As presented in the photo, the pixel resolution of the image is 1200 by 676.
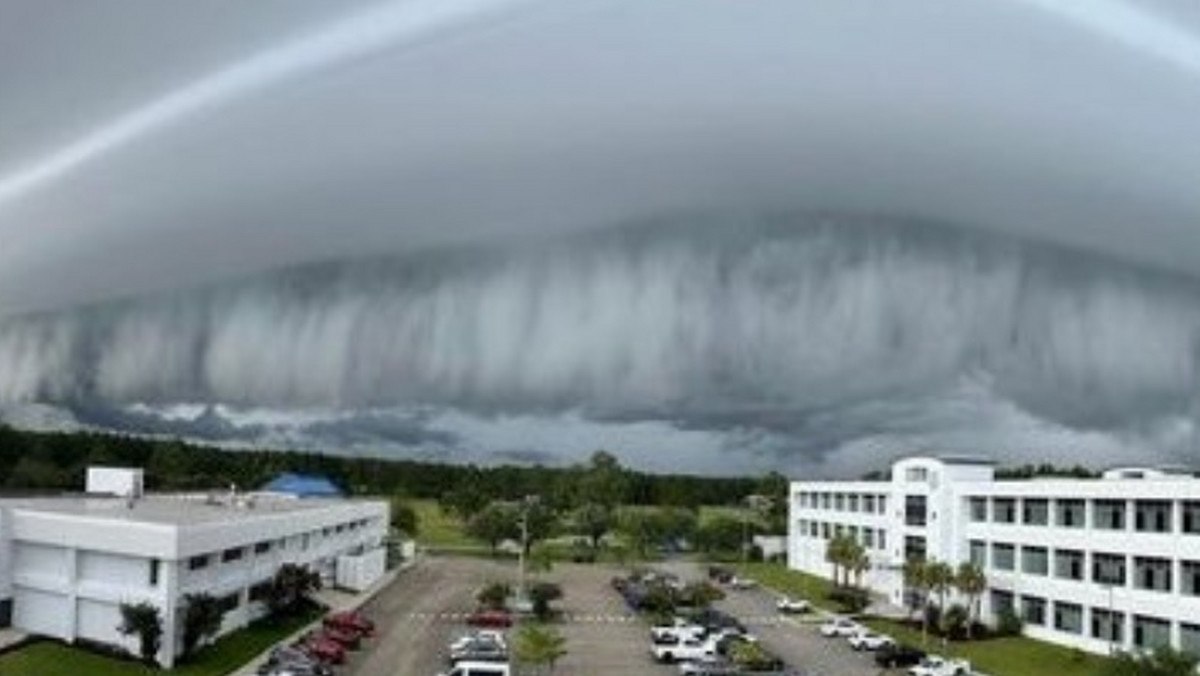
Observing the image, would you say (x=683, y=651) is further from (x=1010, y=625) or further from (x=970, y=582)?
(x=1010, y=625)

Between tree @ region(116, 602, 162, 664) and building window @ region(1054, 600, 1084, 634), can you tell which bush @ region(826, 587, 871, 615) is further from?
tree @ region(116, 602, 162, 664)

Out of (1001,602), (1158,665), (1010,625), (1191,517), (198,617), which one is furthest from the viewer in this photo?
(1001,602)

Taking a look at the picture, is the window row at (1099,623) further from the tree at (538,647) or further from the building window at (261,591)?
the building window at (261,591)

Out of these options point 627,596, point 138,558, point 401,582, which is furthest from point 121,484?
point 138,558

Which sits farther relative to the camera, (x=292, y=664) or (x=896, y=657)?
(x=896, y=657)

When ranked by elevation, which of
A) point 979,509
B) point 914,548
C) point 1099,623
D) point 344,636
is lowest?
point 344,636

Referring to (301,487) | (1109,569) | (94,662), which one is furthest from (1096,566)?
(301,487)
